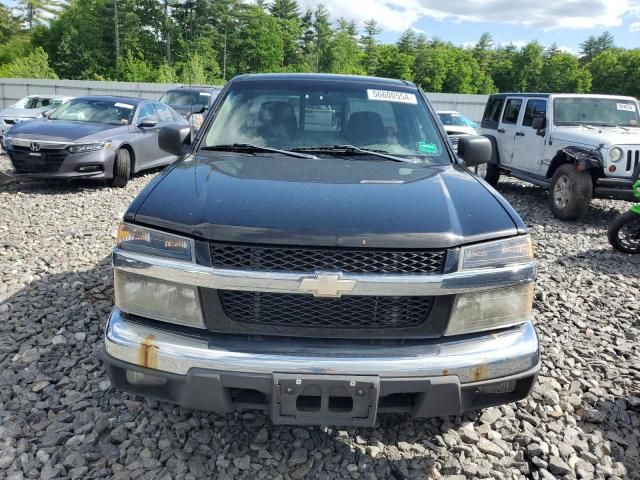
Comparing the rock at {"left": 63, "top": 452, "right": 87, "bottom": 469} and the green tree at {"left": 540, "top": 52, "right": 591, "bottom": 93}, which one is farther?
the green tree at {"left": 540, "top": 52, "right": 591, "bottom": 93}

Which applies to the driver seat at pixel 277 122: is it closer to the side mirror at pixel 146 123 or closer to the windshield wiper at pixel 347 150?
the windshield wiper at pixel 347 150

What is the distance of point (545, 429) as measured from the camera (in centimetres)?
275

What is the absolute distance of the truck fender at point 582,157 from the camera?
7406 mm

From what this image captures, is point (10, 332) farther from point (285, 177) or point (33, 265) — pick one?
point (285, 177)

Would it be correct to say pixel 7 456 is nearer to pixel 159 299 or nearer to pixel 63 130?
pixel 159 299

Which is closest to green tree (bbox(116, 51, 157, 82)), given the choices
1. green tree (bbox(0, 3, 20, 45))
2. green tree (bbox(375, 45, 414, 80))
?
green tree (bbox(0, 3, 20, 45))

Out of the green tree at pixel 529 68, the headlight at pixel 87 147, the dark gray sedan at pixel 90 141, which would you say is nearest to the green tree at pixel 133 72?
the dark gray sedan at pixel 90 141

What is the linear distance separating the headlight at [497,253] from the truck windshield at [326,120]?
100 cm

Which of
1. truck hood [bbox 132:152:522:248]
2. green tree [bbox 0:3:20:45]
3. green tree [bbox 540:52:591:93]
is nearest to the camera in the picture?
truck hood [bbox 132:152:522:248]

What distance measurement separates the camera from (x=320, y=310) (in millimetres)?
2111

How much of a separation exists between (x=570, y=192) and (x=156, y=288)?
7.05m

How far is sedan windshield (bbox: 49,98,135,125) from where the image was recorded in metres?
9.05

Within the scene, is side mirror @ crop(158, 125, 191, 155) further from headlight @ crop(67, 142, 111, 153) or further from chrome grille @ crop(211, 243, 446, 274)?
headlight @ crop(67, 142, 111, 153)

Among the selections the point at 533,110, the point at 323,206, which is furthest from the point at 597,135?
the point at 323,206
